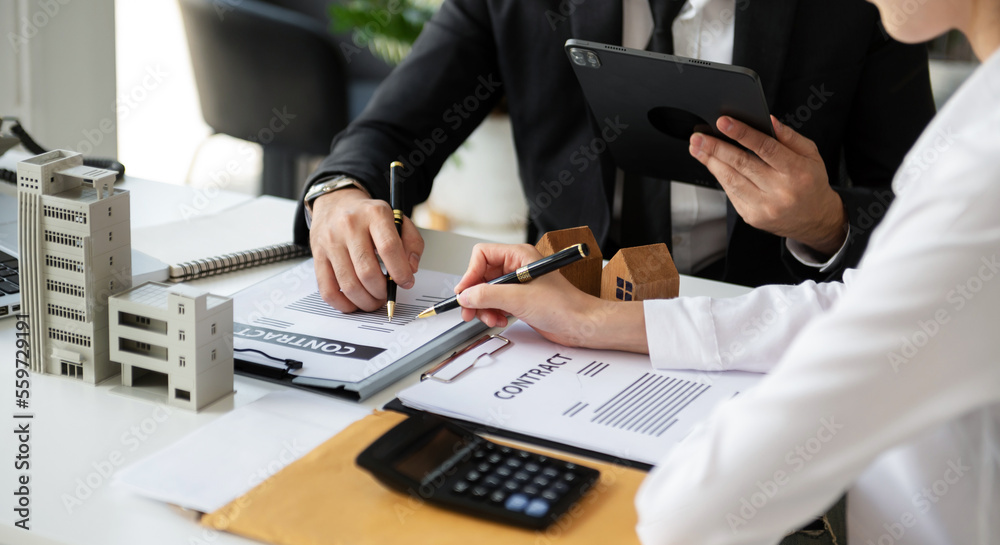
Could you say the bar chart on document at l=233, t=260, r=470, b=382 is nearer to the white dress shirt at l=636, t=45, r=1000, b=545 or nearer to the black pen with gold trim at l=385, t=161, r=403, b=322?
the black pen with gold trim at l=385, t=161, r=403, b=322

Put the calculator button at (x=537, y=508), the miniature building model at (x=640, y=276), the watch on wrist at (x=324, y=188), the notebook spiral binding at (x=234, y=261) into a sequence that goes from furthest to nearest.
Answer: the watch on wrist at (x=324, y=188), the notebook spiral binding at (x=234, y=261), the miniature building model at (x=640, y=276), the calculator button at (x=537, y=508)

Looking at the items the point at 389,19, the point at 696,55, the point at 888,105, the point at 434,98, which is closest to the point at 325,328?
the point at 434,98

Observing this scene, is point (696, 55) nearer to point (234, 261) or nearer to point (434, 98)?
point (434, 98)

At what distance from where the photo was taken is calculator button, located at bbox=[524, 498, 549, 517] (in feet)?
1.94


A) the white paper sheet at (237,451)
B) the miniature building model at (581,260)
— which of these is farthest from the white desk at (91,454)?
the miniature building model at (581,260)

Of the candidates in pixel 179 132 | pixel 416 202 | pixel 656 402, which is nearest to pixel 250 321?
pixel 656 402

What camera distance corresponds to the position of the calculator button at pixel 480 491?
61 cm

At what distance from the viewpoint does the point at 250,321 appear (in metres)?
0.95

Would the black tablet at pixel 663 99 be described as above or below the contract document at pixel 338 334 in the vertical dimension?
above

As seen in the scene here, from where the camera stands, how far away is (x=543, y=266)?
916 millimetres

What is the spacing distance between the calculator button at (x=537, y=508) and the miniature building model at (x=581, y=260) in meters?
0.41

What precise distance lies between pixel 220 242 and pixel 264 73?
1731 mm

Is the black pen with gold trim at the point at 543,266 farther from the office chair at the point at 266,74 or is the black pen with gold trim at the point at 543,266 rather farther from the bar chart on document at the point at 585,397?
the office chair at the point at 266,74

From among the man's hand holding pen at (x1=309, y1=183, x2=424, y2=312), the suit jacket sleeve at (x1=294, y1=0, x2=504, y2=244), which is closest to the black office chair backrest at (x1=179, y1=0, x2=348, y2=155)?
the suit jacket sleeve at (x1=294, y1=0, x2=504, y2=244)
